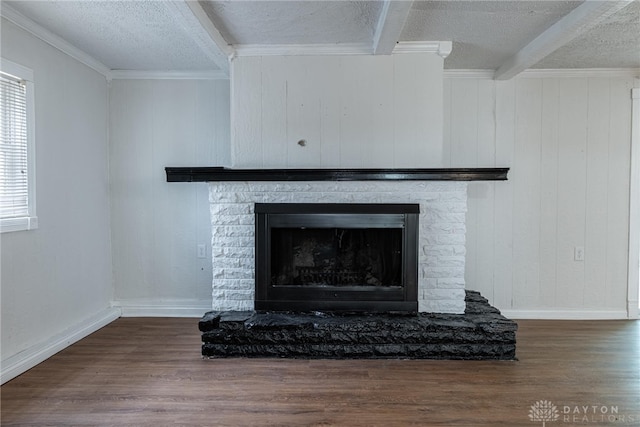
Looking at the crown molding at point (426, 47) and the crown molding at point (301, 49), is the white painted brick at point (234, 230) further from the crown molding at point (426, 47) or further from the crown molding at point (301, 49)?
the crown molding at point (426, 47)

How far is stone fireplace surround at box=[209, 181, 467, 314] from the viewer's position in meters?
2.97

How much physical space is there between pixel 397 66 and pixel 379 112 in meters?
0.36

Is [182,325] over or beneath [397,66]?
beneath

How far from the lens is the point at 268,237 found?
291 centimetres

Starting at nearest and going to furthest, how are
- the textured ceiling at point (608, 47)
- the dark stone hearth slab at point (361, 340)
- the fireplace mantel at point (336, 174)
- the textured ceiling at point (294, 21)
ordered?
the textured ceiling at point (294, 21), the textured ceiling at point (608, 47), the dark stone hearth slab at point (361, 340), the fireplace mantel at point (336, 174)

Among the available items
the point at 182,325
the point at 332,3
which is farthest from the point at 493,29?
the point at 182,325

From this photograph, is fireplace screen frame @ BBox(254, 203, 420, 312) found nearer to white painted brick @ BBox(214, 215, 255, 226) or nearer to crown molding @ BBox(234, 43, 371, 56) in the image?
white painted brick @ BBox(214, 215, 255, 226)

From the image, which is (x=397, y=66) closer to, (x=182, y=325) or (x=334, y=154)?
(x=334, y=154)

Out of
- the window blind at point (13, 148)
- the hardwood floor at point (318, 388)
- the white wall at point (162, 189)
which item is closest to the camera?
the hardwood floor at point (318, 388)

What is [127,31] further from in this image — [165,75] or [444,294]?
[444,294]

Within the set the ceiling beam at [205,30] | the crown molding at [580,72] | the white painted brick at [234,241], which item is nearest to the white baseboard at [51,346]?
the white painted brick at [234,241]

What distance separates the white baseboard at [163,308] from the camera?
11.9 ft

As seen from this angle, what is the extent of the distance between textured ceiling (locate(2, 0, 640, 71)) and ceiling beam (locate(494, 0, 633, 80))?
45 millimetres

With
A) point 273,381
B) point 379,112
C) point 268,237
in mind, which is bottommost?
point 273,381
